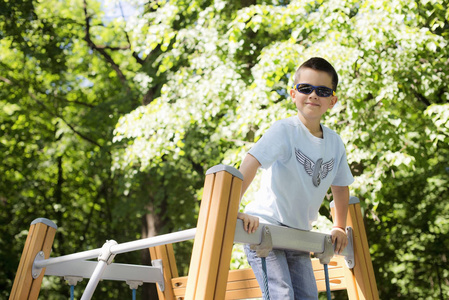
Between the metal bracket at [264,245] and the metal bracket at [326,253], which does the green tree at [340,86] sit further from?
the metal bracket at [264,245]

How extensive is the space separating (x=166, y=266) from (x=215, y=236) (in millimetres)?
1962

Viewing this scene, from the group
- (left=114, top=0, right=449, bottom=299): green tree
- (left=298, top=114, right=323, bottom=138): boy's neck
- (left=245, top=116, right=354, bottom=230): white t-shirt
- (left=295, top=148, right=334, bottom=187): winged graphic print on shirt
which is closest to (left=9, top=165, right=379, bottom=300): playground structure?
(left=245, top=116, right=354, bottom=230): white t-shirt

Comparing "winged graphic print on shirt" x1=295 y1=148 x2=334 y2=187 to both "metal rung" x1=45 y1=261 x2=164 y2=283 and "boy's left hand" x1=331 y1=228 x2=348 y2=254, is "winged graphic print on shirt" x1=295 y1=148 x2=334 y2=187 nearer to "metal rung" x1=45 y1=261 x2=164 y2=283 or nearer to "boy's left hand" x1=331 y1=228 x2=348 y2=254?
"boy's left hand" x1=331 y1=228 x2=348 y2=254

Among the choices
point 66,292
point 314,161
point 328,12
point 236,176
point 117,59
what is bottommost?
point 236,176

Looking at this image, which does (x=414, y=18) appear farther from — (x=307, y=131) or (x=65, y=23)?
(x=65, y=23)

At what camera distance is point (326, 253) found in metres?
2.21

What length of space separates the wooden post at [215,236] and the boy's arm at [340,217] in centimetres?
76

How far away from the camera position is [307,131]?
222 cm

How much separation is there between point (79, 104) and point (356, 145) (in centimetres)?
846

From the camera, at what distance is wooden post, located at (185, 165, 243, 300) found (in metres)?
1.63

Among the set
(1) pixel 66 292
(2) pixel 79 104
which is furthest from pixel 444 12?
(1) pixel 66 292

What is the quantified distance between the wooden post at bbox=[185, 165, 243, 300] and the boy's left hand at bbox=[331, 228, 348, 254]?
0.74 m

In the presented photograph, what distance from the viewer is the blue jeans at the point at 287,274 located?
203cm

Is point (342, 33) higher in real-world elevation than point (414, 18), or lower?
lower
